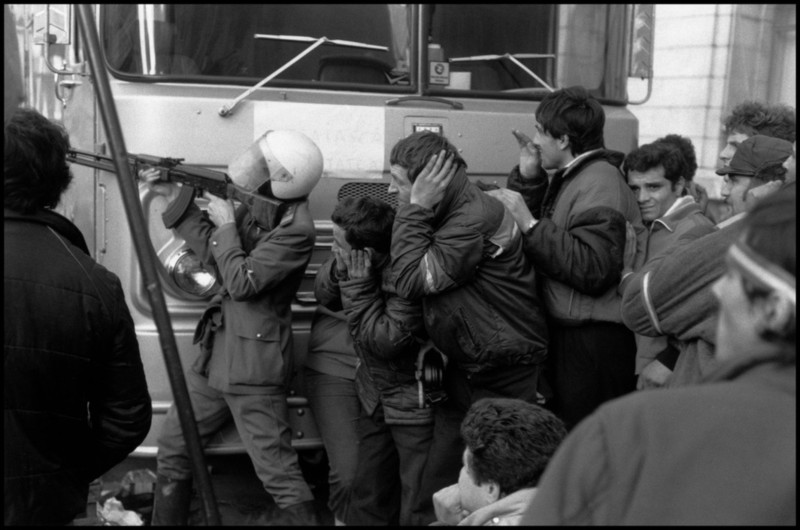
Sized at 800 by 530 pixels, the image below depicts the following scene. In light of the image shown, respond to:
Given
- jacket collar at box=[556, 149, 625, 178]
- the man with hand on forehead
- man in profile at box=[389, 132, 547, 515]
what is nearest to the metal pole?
the man with hand on forehead

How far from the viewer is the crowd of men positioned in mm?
2670

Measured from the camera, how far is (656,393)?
1.36m

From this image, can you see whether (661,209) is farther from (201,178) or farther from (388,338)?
(201,178)

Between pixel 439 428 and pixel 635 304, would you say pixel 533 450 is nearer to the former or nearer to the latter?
pixel 635 304

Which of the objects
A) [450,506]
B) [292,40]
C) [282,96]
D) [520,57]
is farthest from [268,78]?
[450,506]

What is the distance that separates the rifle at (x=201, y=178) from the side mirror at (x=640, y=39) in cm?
210

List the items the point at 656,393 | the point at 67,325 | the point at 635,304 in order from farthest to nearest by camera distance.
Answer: the point at 635,304 < the point at 67,325 < the point at 656,393

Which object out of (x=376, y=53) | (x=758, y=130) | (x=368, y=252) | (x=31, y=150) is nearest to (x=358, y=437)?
(x=368, y=252)

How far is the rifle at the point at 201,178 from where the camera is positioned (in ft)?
13.4

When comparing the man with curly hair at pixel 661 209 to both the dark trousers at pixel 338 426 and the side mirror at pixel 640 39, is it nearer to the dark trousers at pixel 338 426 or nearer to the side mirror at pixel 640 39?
the side mirror at pixel 640 39

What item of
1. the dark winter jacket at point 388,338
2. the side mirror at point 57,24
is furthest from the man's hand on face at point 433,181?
the side mirror at point 57,24

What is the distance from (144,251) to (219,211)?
6.39 ft

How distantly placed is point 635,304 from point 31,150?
6.39 ft

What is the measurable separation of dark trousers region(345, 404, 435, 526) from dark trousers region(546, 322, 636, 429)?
1.88ft
